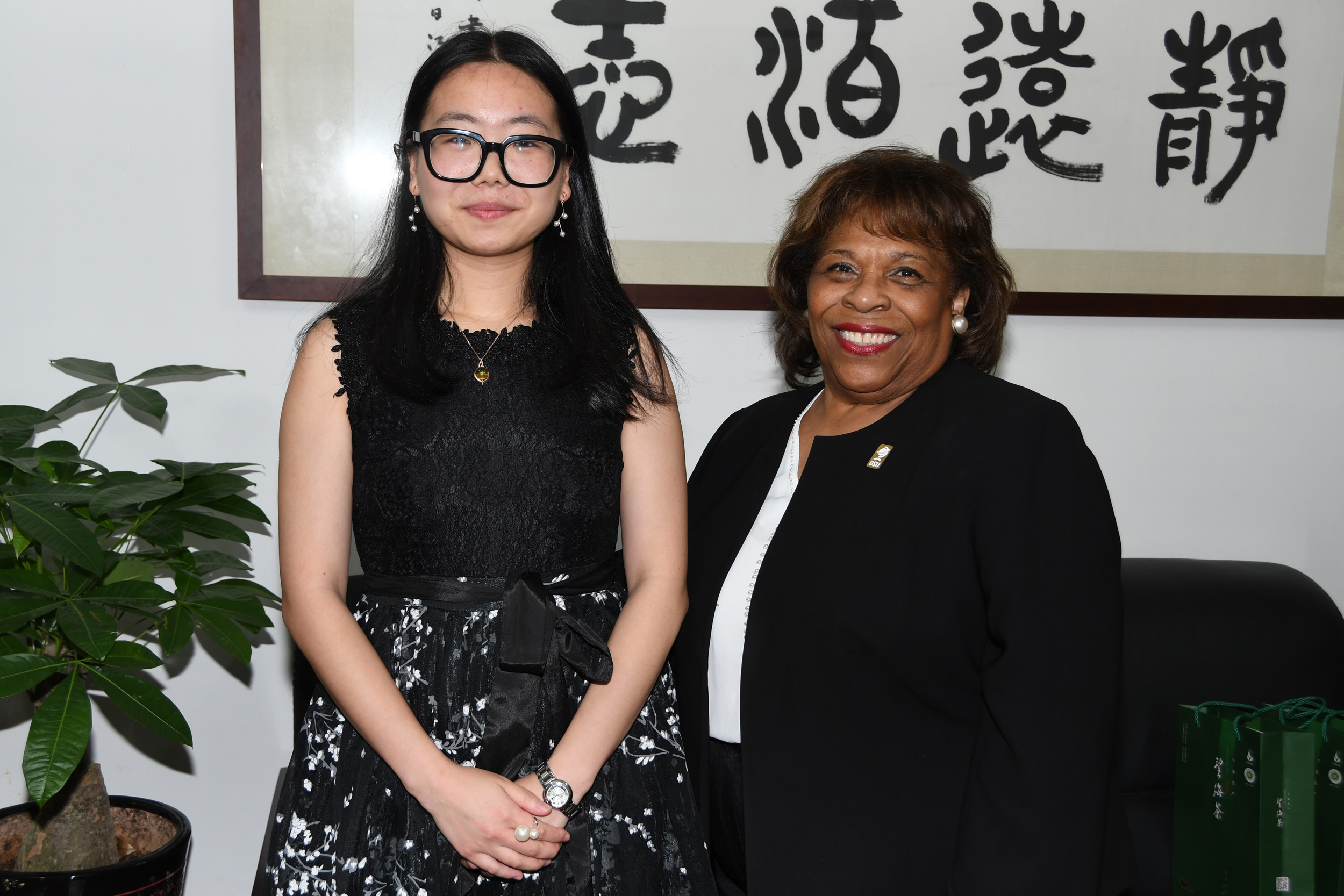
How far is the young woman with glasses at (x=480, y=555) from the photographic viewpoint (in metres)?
1.18

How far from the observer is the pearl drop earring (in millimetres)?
1353

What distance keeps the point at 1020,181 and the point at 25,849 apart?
Answer: 215 cm

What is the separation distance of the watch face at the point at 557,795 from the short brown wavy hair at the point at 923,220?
2.61ft

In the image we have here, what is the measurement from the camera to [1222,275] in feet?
7.35

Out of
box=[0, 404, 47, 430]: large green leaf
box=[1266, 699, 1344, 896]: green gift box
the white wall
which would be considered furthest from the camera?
the white wall

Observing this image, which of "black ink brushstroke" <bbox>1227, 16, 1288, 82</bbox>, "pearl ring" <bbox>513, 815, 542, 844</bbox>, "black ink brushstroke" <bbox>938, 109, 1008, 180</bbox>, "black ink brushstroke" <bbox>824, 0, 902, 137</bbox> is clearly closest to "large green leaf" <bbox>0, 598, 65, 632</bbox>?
"pearl ring" <bbox>513, 815, 542, 844</bbox>

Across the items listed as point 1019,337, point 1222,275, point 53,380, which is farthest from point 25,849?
point 1222,275

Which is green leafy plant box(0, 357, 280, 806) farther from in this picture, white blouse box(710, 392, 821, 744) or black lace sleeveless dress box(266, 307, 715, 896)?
white blouse box(710, 392, 821, 744)

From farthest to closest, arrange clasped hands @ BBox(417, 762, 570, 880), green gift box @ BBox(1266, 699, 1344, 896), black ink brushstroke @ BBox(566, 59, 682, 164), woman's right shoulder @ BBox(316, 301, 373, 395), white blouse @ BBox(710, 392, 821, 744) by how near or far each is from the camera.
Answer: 1. black ink brushstroke @ BBox(566, 59, 682, 164)
2. green gift box @ BBox(1266, 699, 1344, 896)
3. white blouse @ BBox(710, 392, 821, 744)
4. woman's right shoulder @ BBox(316, 301, 373, 395)
5. clasped hands @ BBox(417, 762, 570, 880)

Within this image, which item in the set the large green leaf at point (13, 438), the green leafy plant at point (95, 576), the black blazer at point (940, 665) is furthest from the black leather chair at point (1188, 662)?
the large green leaf at point (13, 438)

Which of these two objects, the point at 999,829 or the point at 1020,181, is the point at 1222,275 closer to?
the point at 1020,181

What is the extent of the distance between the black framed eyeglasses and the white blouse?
59 cm

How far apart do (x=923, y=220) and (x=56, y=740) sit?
52.7 inches

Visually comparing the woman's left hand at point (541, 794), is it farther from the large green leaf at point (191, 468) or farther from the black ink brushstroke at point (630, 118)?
the black ink brushstroke at point (630, 118)
